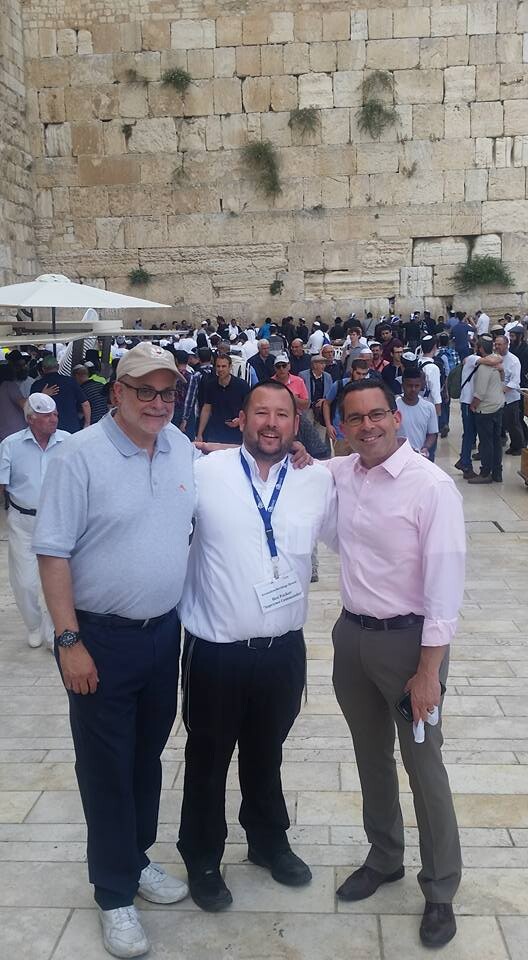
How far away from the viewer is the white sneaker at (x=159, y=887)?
276 centimetres

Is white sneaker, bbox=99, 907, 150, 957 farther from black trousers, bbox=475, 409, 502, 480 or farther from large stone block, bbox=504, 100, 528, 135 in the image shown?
large stone block, bbox=504, 100, 528, 135

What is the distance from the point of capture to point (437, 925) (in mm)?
2547

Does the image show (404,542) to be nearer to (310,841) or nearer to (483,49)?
(310,841)

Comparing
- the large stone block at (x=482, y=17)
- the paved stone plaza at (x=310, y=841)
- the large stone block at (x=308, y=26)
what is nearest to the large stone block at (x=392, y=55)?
the large stone block at (x=308, y=26)

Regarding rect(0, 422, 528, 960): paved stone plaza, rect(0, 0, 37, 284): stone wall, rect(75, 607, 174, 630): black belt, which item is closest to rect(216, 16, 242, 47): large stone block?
rect(0, 0, 37, 284): stone wall

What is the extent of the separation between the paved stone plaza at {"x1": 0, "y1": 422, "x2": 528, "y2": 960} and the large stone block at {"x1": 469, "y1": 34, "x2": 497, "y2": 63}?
1902 cm

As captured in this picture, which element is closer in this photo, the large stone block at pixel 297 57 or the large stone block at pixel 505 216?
the large stone block at pixel 297 57

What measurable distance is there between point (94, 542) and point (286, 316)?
1921 cm

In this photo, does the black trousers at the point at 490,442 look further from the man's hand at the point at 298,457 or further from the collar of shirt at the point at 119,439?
the collar of shirt at the point at 119,439

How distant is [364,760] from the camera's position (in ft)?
9.24

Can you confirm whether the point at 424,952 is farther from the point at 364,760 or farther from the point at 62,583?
the point at 62,583

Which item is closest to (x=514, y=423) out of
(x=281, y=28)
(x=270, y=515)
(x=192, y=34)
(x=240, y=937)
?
(x=270, y=515)

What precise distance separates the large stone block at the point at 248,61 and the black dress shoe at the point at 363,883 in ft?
68.0

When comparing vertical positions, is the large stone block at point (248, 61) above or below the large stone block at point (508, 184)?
above
